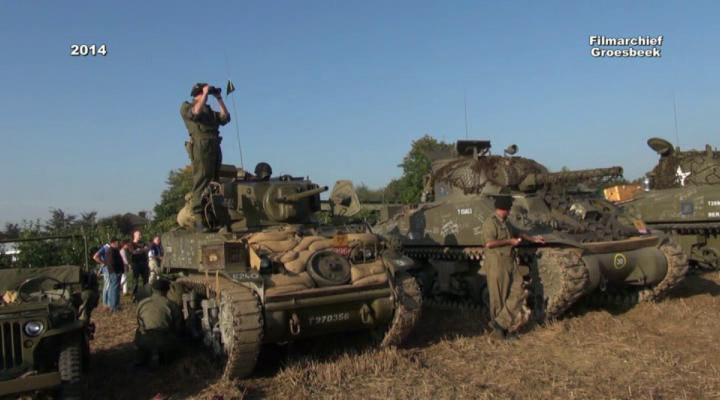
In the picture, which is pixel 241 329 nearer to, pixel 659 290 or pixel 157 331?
pixel 157 331

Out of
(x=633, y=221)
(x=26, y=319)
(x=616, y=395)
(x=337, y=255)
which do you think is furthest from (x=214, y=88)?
(x=633, y=221)

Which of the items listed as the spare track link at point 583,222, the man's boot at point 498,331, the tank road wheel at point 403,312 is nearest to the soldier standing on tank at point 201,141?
the tank road wheel at point 403,312

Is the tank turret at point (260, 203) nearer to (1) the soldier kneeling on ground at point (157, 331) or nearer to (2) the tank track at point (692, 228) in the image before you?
(1) the soldier kneeling on ground at point (157, 331)

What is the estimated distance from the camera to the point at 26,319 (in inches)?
210

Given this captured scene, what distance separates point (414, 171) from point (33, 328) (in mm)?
32016

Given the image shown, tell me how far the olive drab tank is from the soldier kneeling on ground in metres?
0.31

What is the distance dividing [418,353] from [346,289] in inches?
51.9

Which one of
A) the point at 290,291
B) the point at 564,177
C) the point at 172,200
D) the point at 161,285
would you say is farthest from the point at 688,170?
the point at 172,200

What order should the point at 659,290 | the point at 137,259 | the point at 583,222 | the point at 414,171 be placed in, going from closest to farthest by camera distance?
1. the point at 659,290
2. the point at 583,222
3. the point at 137,259
4. the point at 414,171

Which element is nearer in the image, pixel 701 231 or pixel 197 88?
pixel 197 88

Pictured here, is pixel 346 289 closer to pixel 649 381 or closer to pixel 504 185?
pixel 649 381

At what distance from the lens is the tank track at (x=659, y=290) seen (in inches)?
384

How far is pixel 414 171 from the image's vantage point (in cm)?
3672

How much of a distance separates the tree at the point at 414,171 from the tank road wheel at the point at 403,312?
83.1 feet
